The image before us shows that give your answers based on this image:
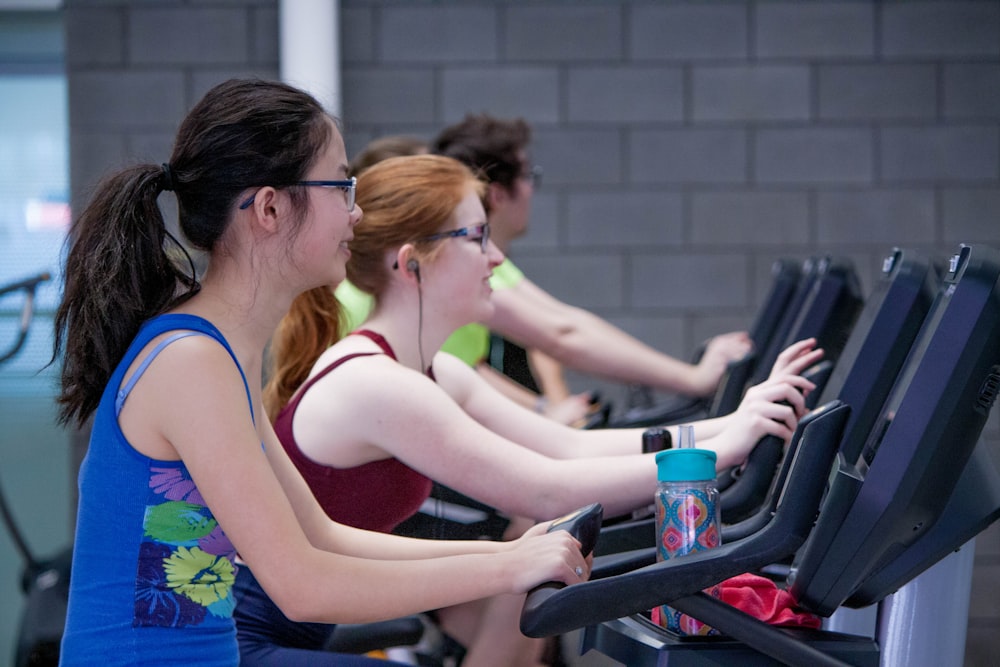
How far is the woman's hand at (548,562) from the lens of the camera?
116 cm

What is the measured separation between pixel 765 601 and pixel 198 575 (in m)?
0.60

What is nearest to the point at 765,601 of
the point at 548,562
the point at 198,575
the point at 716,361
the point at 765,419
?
the point at 548,562

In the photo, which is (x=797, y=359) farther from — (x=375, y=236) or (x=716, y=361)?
(x=716, y=361)

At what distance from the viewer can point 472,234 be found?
73.0 inches

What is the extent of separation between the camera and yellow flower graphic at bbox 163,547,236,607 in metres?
1.23

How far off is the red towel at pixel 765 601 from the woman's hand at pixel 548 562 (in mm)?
163

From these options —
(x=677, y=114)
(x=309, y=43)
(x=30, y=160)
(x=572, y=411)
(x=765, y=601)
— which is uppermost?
(x=309, y=43)

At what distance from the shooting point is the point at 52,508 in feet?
13.1

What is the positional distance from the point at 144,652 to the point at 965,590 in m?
0.89

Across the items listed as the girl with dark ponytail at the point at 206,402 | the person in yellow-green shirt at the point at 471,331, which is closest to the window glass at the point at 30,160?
the person in yellow-green shirt at the point at 471,331

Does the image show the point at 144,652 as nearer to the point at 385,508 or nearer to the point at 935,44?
the point at 385,508

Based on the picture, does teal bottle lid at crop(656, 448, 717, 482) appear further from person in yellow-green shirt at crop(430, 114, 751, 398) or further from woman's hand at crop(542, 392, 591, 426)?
woman's hand at crop(542, 392, 591, 426)

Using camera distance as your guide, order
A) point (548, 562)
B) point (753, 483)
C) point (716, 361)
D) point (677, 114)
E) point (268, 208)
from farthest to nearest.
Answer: point (677, 114)
point (716, 361)
point (753, 483)
point (268, 208)
point (548, 562)

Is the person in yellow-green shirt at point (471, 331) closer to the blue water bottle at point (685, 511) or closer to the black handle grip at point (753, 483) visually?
the black handle grip at point (753, 483)
